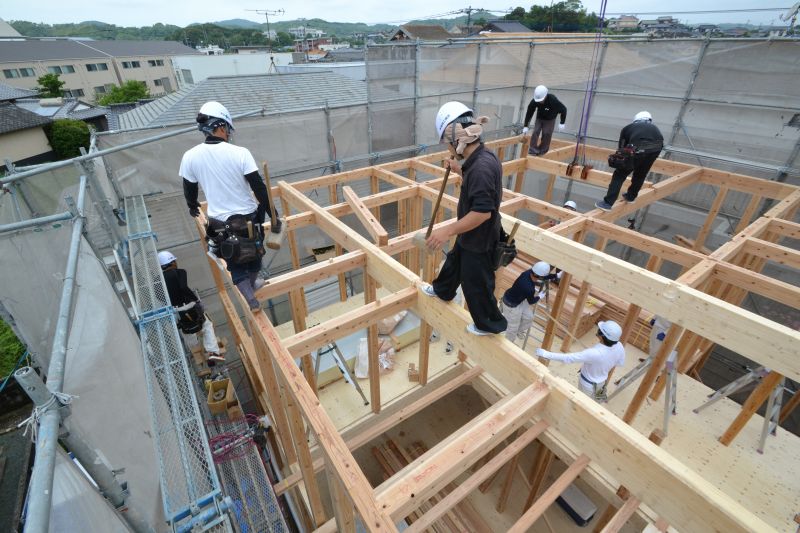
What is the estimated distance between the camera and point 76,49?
126ft

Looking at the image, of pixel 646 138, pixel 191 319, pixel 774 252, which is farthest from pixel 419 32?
pixel 774 252

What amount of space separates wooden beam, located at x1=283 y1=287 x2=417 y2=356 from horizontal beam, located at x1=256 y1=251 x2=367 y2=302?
678 mm

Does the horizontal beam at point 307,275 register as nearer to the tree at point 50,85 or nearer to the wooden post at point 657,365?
the wooden post at point 657,365

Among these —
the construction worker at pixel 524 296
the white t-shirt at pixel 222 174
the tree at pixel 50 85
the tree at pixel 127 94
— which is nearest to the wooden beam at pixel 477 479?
the construction worker at pixel 524 296

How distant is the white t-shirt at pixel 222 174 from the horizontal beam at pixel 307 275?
73 cm

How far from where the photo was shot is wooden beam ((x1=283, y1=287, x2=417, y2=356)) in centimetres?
312

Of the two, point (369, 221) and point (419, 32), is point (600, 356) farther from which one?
point (419, 32)

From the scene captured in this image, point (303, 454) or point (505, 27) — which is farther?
point (505, 27)

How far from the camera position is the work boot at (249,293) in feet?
11.5

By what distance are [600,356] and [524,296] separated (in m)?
1.23

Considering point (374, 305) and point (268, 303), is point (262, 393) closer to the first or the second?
point (268, 303)

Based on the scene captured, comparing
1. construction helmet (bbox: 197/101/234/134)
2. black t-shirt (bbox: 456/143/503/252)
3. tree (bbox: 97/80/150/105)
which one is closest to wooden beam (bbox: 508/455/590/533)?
black t-shirt (bbox: 456/143/503/252)

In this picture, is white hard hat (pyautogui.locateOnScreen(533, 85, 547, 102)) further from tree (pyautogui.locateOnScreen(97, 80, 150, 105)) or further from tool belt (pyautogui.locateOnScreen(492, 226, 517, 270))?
tree (pyautogui.locateOnScreen(97, 80, 150, 105))

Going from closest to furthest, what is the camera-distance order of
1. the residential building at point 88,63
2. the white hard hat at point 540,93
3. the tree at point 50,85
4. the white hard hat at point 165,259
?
the white hard hat at point 165,259 < the white hard hat at point 540,93 < the tree at point 50,85 < the residential building at point 88,63
